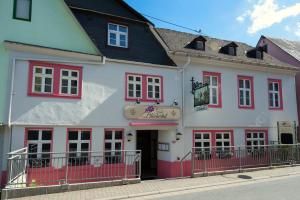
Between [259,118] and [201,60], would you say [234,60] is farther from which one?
[259,118]

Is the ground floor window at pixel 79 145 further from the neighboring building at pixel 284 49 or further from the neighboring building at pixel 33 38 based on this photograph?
the neighboring building at pixel 284 49

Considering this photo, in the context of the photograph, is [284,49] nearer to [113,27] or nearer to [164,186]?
[113,27]

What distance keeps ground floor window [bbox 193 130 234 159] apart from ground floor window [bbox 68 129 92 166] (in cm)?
576

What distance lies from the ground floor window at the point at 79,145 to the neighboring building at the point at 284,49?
634 inches

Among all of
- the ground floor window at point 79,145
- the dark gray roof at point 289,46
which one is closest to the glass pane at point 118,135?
the ground floor window at point 79,145

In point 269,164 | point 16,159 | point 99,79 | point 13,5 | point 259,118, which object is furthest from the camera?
point 259,118

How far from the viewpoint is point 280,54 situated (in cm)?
2203

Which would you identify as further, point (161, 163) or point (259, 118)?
point (259, 118)

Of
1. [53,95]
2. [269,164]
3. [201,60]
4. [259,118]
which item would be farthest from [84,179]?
[259,118]

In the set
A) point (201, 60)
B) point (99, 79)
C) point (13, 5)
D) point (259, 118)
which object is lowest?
point (259, 118)

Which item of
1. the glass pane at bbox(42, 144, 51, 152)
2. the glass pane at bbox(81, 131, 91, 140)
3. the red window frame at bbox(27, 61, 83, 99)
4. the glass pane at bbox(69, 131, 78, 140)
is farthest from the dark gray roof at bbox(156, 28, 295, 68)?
the glass pane at bbox(42, 144, 51, 152)

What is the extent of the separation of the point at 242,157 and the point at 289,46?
1294 centimetres

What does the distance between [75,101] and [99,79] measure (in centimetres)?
161

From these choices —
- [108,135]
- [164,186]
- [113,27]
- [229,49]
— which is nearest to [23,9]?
A: [113,27]
